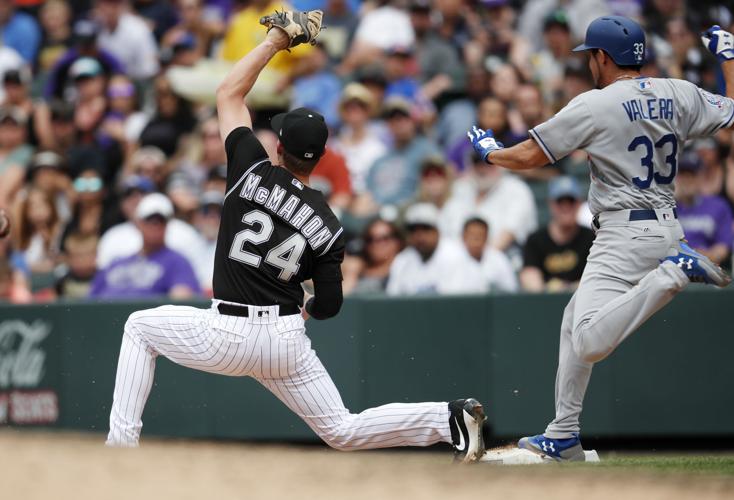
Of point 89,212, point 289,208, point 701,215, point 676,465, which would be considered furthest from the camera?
point 89,212

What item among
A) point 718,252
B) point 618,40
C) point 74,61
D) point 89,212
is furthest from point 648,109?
point 74,61

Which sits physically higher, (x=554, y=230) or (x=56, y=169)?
(x=56, y=169)

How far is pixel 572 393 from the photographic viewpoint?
657 centimetres

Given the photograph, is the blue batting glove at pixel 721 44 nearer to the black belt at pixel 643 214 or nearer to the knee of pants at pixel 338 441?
the black belt at pixel 643 214

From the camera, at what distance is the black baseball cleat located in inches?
246

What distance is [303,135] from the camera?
6207mm

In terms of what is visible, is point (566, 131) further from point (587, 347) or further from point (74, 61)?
point (74, 61)

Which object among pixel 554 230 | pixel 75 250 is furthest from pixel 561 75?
pixel 75 250

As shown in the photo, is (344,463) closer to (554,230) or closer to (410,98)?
(554,230)

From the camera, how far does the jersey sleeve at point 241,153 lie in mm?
6199

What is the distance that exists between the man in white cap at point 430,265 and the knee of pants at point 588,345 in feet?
11.9

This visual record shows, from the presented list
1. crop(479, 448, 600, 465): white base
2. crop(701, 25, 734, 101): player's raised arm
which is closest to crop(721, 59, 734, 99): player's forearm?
crop(701, 25, 734, 101): player's raised arm

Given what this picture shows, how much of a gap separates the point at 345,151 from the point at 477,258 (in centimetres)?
227

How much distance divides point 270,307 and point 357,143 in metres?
5.81
